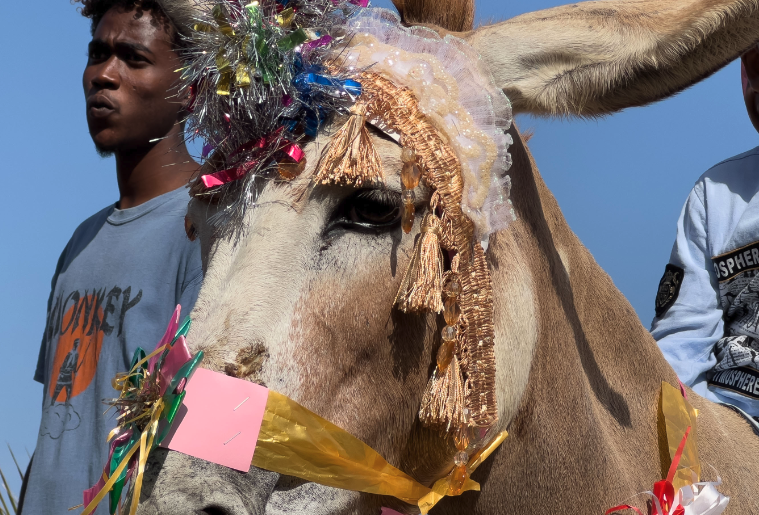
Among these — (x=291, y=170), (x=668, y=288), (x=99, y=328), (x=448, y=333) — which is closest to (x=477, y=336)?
(x=448, y=333)

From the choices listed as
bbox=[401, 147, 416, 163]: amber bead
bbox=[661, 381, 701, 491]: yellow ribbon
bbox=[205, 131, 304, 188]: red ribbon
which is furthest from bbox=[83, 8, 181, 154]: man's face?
bbox=[661, 381, 701, 491]: yellow ribbon

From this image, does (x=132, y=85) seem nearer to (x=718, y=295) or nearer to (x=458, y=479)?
(x=458, y=479)

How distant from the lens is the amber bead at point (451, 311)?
1653 mm

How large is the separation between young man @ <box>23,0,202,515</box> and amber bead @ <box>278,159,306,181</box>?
2.78ft

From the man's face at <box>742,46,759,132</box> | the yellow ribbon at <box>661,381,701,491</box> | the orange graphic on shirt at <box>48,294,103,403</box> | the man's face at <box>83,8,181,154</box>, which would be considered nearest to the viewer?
the yellow ribbon at <box>661,381,701,491</box>

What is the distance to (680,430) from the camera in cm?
203

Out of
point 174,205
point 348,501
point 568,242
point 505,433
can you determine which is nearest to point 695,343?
point 568,242

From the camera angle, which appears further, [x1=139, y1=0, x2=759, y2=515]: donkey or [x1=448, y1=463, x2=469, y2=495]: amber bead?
[x1=448, y1=463, x2=469, y2=495]: amber bead

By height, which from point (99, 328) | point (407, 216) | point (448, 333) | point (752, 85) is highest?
point (752, 85)

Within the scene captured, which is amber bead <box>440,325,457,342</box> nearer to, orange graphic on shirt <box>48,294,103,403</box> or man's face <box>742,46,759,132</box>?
orange graphic on shirt <box>48,294,103,403</box>

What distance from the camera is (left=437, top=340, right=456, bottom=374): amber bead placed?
64.6 inches

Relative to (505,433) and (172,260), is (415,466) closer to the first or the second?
(505,433)

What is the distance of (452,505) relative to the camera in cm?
184

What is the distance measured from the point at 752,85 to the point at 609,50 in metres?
1.52
